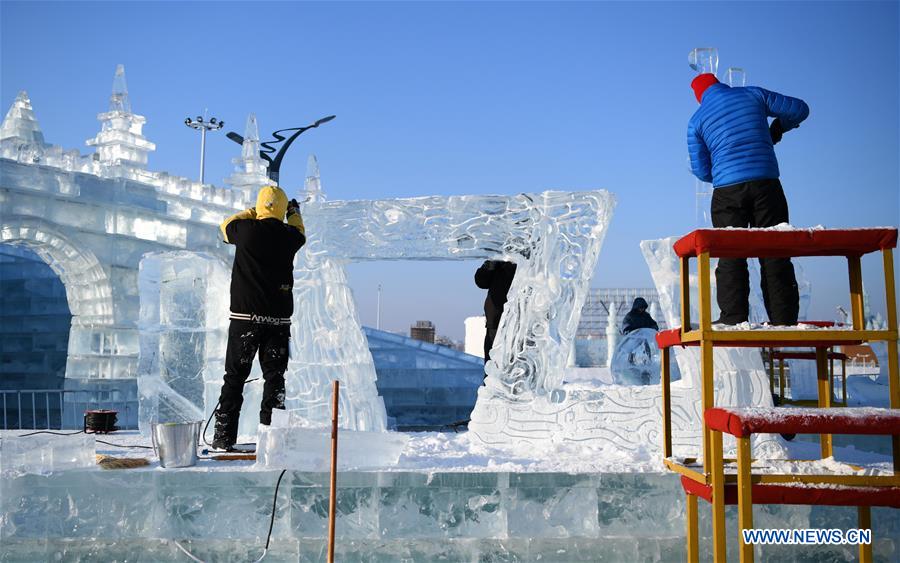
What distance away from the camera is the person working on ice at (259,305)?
14.6 feet

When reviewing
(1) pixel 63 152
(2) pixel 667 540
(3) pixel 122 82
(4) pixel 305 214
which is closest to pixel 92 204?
(1) pixel 63 152

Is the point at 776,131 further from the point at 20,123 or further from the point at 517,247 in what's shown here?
the point at 20,123

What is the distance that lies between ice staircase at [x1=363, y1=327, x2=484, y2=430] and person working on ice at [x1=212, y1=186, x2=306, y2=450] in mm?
7009

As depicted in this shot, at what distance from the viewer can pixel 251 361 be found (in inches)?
178

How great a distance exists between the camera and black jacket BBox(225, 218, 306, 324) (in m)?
4.50

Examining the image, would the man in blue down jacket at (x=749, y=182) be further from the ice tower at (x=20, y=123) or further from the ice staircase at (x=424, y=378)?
the ice tower at (x=20, y=123)

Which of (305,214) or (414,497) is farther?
(305,214)

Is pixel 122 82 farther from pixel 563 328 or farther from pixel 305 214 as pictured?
pixel 563 328

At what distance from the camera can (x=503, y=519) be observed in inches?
138

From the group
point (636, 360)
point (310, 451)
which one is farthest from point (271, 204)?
point (636, 360)

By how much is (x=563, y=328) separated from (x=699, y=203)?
1193 mm

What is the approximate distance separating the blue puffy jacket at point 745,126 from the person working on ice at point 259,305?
2.47 meters

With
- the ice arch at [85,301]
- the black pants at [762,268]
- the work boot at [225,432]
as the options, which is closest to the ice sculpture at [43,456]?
the work boot at [225,432]

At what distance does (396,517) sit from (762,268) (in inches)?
92.4
